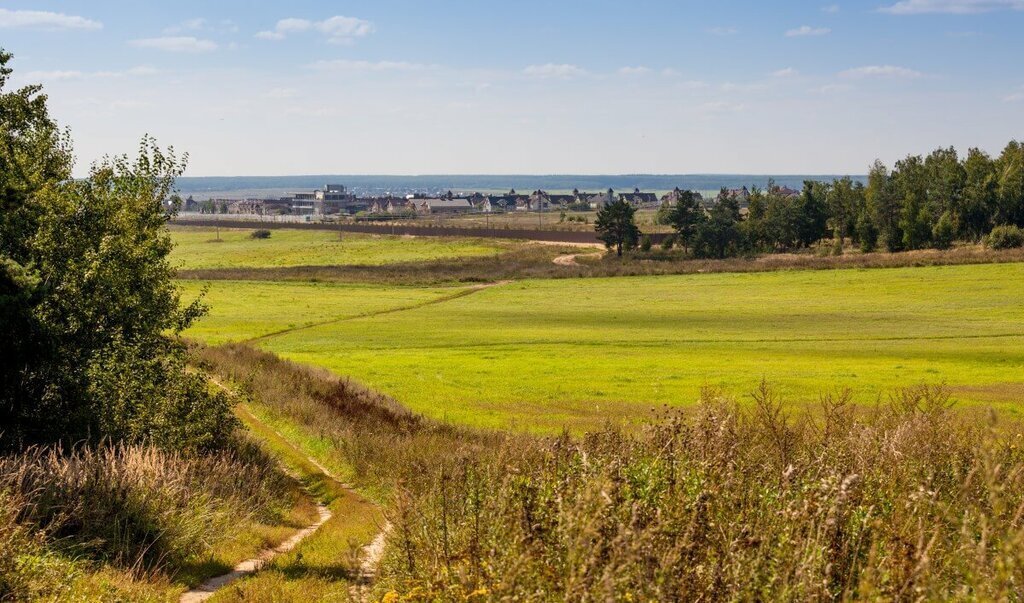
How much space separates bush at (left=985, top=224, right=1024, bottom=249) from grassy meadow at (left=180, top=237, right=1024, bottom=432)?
87.5ft

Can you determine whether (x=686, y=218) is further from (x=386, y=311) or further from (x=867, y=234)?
(x=386, y=311)

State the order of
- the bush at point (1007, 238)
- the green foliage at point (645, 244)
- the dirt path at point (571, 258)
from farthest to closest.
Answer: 1. the green foliage at point (645, 244)
2. the dirt path at point (571, 258)
3. the bush at point (1007, 238)

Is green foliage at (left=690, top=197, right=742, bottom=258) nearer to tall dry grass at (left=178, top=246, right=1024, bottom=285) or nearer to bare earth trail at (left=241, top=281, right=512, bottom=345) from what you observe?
tall dry grass at (left=178, top=246, right=1024, bottom=285)

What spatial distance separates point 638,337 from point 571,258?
68379 millimetres

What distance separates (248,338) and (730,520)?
5991 cm

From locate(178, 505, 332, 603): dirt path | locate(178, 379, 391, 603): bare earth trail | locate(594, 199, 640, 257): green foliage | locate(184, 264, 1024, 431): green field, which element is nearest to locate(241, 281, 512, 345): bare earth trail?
locate(184, 264, 1024, 431): green field

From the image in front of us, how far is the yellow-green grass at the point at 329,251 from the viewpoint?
146m

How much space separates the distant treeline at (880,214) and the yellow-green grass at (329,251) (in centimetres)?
3071

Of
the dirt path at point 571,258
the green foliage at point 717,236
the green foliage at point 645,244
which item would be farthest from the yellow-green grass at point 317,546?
the green foliage at point 645,244

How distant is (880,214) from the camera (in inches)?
5512

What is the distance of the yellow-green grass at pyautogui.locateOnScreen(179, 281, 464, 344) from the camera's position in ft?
234

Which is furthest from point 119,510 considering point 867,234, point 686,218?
point 867,234

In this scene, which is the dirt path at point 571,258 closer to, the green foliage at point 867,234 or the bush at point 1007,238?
the green foliage at point 867,234

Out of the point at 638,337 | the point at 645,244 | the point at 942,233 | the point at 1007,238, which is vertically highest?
the point at 942,233
